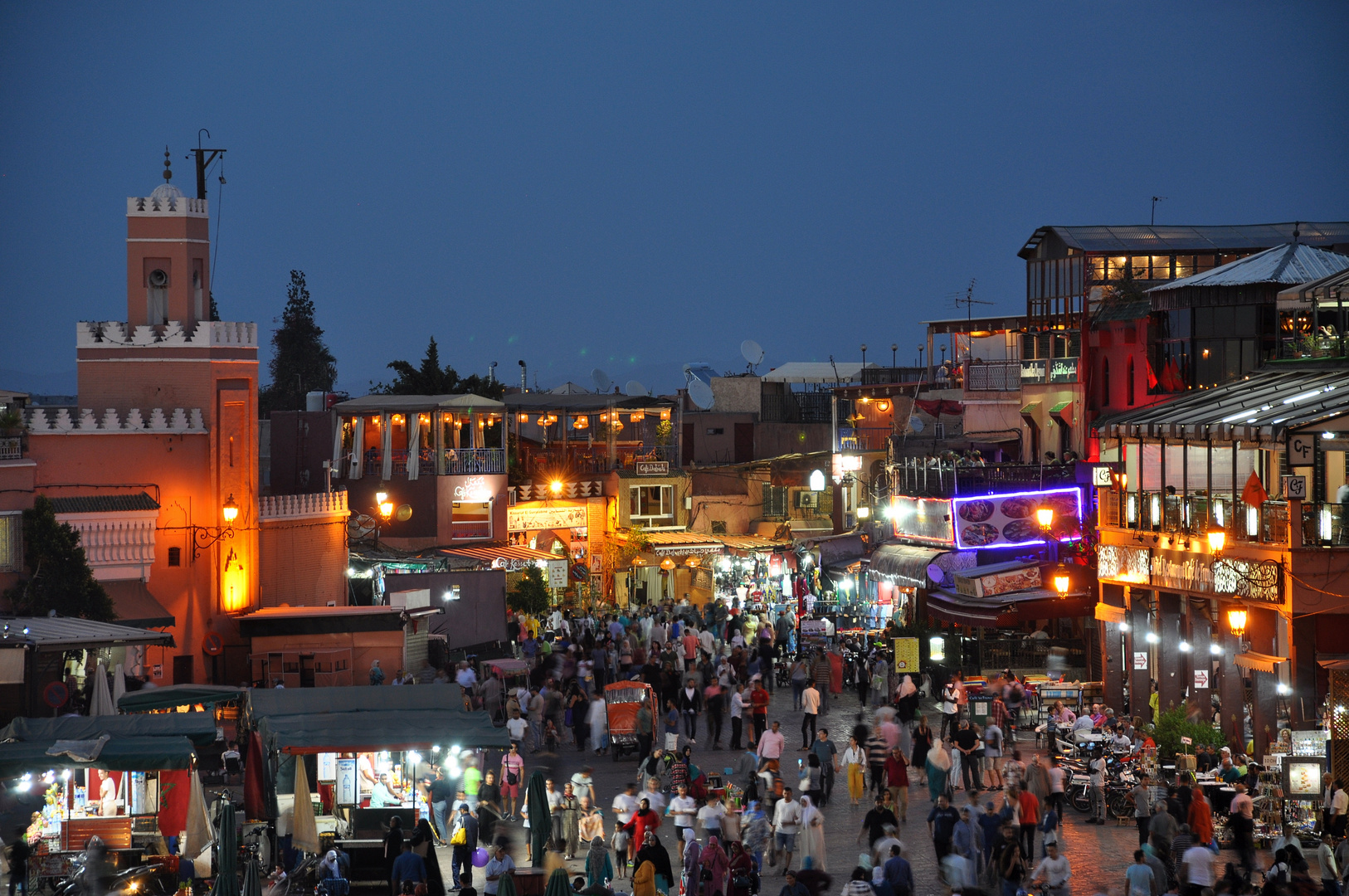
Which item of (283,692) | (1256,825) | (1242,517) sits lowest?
(1256,825)

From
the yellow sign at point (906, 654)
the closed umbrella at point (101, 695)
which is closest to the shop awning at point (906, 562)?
the yellow sign at point (906, 654)

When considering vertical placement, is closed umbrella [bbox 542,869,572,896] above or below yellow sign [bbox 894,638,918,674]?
below

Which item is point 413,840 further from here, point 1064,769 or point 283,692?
point 1064,769

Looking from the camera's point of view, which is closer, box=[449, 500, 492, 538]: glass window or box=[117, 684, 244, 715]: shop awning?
box=[117, 684, 244, 715]: shop awning

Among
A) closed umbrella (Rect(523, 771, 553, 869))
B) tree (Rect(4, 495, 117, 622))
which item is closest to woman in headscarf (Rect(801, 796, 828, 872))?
closed umbrella (Rect(523, 771, 553, 869))

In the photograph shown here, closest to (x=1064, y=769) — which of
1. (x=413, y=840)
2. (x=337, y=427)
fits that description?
(x=413, y=840)

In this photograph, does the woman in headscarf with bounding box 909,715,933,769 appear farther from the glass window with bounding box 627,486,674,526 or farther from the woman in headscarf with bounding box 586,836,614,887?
the glass window with bounding box 627,486,674,526

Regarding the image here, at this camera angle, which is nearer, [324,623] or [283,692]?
[283,692]

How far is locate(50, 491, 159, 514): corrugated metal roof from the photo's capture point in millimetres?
28672

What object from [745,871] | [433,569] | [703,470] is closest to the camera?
[745,871]

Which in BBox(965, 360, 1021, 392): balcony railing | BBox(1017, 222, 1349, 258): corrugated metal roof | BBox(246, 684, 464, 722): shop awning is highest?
BBox(1017, 222, 1349, 258): corrugated metal roof

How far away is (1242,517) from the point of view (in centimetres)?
2214

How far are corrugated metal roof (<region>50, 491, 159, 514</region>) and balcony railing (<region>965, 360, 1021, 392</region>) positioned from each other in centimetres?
2208

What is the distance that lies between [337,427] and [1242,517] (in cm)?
2592
